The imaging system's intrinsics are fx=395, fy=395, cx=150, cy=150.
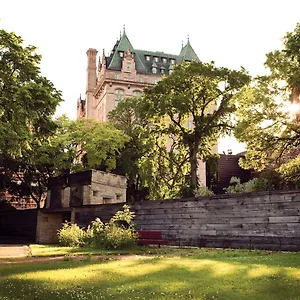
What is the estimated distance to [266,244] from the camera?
17578 millimetres

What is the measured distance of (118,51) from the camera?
290ft

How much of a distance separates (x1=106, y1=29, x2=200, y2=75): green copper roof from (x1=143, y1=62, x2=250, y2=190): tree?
5316 cm

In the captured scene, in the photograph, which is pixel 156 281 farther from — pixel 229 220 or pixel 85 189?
pixel 85 189

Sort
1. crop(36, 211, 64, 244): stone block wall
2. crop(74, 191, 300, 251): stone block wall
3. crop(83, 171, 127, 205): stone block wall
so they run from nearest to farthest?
crop(74, 191, 300, 251): stone block wall
crop(83, 171, 127, 205): stone block wall
crop(36, 211, 64, 244): stone block wall

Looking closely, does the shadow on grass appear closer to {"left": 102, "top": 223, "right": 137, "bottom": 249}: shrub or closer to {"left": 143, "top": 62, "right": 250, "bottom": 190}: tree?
{"left": 102, "top": 223, "right": 137, "bottom": 249}: shrub

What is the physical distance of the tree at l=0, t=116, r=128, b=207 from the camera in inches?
1585

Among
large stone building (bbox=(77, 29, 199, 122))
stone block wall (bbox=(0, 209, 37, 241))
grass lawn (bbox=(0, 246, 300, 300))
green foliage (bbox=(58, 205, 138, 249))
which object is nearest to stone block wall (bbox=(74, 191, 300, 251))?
green foliage (bbox=(58, 205, 138, 249))

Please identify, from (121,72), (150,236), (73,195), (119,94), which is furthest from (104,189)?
(121,72)

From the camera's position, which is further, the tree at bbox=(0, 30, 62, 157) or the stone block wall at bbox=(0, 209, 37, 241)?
the stone block wall at bbox=(0, 209, 37, 241)

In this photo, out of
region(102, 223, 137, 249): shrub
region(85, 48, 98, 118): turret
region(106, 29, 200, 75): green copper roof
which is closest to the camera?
region(102, 223, 137, 249): shrub

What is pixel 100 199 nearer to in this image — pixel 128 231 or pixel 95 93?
pixel 128 231

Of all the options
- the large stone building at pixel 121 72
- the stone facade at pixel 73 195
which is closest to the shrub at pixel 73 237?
the stone facade at pixel 73 195

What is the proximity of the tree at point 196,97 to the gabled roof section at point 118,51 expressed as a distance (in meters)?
52.6

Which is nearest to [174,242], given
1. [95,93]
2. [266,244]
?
[266,244]
